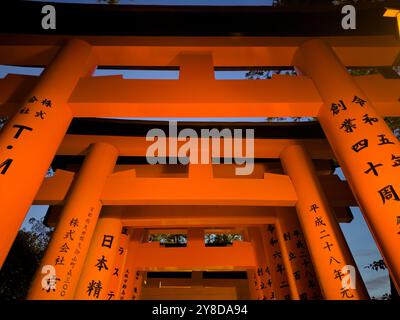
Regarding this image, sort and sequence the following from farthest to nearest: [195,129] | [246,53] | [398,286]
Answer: [195,129]
[246,53]
[398,286]

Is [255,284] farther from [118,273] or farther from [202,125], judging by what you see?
[202,125]

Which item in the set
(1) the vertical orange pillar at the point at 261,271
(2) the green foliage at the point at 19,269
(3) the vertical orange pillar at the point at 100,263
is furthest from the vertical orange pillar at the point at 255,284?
(2) the green foliage at the point at 19,269

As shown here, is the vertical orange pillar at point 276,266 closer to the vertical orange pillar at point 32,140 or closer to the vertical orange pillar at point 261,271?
the vertical orange pillar at point 261,271

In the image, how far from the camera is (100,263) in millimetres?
5355

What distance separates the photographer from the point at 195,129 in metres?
6.09

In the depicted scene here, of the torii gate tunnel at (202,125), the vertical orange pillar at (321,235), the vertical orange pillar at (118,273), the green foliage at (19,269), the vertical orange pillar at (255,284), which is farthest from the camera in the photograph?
the green foliage at (19,269)

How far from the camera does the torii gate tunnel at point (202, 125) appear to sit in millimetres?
3100

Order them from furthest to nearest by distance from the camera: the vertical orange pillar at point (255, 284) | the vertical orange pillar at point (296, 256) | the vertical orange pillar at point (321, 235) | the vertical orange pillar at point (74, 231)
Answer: the vertical orange pillar at point (255, 284)
the vertical orange pillar at point (296, 256)
the vertical orange pillar at point (74, 231)
the vertical orange pillar at point (321, 235)

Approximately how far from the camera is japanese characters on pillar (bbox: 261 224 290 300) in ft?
22.0

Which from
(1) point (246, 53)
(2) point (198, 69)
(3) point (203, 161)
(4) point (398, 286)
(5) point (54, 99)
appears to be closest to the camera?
(4) point (398, 286)

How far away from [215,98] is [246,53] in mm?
1232

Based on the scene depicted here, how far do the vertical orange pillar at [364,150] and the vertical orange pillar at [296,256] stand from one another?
2.78m
